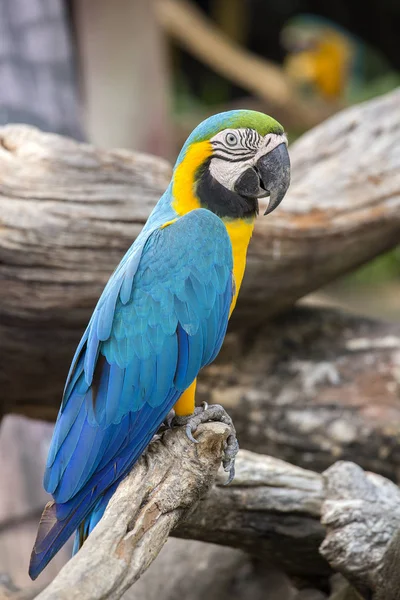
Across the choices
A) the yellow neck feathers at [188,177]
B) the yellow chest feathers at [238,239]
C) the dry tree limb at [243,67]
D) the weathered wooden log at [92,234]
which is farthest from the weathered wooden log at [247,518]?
the dry tree limb at [243,67]

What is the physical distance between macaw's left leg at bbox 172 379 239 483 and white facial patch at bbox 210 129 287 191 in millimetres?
423

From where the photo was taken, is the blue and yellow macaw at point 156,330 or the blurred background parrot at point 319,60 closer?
the blue and yellow macaw at point 156,330

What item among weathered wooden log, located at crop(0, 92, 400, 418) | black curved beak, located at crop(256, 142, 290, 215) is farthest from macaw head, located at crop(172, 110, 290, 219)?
weathered wooden log, located at crop(0, 92, 400, 418)

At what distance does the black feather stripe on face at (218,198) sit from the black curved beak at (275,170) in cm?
6

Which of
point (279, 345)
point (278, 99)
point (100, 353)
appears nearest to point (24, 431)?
point (279, 345)

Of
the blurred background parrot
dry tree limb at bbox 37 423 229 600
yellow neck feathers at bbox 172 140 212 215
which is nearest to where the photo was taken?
dry tree limb at bbox 37 423 229 600

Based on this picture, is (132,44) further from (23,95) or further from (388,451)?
(388,451)

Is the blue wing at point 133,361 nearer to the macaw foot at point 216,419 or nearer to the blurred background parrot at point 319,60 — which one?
the macaw foot at point 216,419

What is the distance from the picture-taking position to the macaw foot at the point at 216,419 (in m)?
1.46

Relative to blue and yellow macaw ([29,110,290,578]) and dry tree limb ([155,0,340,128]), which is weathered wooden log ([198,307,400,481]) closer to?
blue and yellow macaw ([29,110,290,578])

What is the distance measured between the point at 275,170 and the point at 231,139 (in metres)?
0.10

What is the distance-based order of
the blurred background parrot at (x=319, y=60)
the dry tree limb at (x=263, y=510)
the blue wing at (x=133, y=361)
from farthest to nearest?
the blurred background parrot at (x=319, y=60)
the dry tree limb at (x=263, y=510)
the blue wing at (x=133, y=361)

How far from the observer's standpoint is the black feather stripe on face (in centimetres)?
148

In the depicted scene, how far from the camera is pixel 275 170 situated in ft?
4.74
